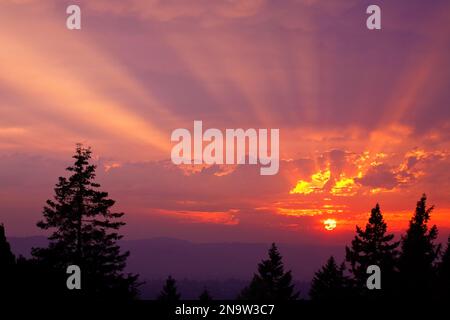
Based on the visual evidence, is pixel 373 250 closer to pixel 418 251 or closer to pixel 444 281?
pixel 418 251

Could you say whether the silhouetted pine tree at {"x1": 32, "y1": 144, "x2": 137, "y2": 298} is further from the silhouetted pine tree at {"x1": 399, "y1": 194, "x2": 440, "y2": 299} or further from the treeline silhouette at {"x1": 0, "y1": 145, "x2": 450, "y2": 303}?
the silhouetted pine tree at {"x1": 399, "y1": 194, "x2": 440, "y2": 299}

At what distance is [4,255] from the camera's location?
25469 millimetres

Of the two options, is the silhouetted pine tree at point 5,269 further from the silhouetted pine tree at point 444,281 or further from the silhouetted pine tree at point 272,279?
the silhouetted pine tree at point 272,279

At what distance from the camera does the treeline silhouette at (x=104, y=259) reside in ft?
74.3

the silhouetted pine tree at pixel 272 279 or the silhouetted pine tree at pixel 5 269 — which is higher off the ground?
the silhouetted pine tree at pixel 5 269

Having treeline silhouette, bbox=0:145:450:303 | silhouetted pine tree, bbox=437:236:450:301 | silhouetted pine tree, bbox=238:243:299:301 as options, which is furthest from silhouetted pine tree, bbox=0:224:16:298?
silhouetted pine tree, bbox=238:243:299:301

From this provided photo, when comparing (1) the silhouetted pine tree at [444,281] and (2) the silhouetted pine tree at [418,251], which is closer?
(1) the silhouetted pine tree at [444,281]

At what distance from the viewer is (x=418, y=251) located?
46.5m

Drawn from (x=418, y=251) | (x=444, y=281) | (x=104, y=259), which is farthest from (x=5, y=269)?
(x=418, y=251)

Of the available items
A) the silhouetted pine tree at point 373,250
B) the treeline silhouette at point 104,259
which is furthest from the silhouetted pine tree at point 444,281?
the silhouetted pine tree at point 373,250

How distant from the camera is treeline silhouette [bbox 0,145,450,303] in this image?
22641 millimetres

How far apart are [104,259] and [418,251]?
27235mm
